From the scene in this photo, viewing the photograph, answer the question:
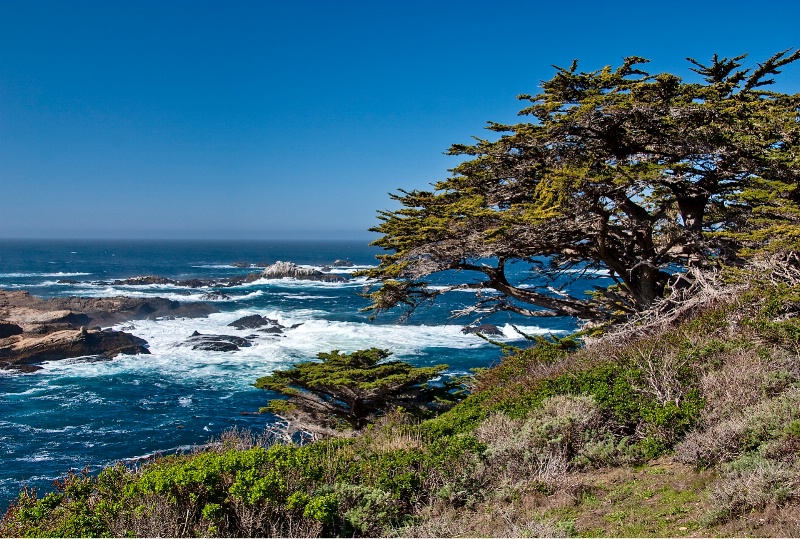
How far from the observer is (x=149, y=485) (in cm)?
484

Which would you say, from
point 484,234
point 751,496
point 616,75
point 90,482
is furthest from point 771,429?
point 616,75

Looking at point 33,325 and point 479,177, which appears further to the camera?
point 33,325

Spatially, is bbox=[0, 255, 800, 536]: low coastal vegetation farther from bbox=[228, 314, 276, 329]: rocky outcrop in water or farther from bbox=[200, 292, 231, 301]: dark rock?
bbox=[200, 292, 231, 301]: dark rock

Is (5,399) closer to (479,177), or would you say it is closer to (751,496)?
(479,177)

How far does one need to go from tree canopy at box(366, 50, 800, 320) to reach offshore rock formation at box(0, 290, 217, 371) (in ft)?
79.0

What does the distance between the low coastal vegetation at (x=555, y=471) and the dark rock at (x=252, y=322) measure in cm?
3047

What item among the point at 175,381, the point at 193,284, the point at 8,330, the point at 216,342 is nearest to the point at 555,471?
the point at 175,381

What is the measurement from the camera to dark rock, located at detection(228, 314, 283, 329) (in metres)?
36.5

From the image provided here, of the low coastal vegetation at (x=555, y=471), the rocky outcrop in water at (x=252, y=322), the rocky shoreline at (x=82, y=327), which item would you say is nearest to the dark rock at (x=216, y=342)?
the rocky shoreline at (x=82, y=327)

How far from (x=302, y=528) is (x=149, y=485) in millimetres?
1476

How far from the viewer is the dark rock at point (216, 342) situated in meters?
30.4

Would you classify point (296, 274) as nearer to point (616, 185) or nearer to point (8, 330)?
point (8, 330)

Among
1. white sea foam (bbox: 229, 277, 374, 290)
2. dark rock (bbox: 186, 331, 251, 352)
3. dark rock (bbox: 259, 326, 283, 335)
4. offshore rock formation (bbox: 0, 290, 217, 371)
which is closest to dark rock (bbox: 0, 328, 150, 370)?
offshore rock formation (bbox: 0, 290, 217, 371)

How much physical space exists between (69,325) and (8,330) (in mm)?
2988
